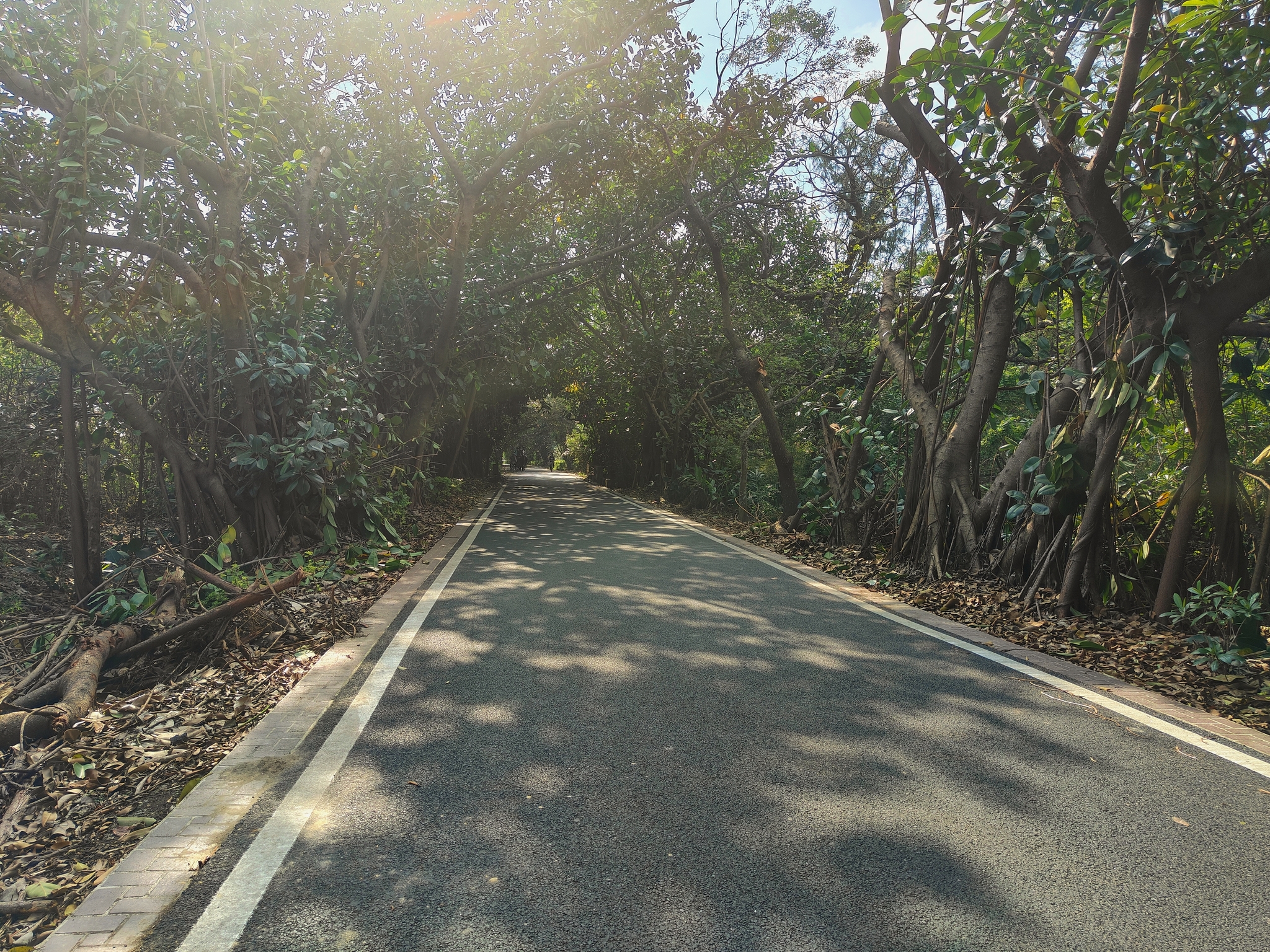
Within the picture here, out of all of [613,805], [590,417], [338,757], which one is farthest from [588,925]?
[590,417]

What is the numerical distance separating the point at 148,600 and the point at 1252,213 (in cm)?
883

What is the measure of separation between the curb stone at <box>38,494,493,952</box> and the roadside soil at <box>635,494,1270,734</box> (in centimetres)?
496

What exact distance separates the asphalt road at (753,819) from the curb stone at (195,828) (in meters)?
0.10

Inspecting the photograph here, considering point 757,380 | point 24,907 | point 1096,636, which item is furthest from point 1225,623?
point 757,380

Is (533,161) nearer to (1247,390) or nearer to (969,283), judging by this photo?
(969,283)

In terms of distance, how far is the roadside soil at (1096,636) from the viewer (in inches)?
193

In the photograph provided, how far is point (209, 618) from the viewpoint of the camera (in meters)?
5.54

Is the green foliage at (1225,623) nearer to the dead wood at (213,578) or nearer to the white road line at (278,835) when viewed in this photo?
the white road line at (278,835)

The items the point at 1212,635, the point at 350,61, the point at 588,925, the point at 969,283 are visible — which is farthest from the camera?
the point at 350,61

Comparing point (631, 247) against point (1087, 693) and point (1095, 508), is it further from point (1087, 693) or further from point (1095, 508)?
point (1087, 693)

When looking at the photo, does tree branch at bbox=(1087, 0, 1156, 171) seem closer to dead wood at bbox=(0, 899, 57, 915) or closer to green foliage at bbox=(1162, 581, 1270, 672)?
green foliage at bbox=(1162, 581, 1270, 672)

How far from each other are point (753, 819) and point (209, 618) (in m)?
4.14

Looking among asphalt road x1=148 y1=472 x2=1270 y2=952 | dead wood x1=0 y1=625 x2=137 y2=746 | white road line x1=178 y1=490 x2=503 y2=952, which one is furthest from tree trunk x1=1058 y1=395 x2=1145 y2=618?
dead wood x1=0 y1=625 x2=137 y2=746

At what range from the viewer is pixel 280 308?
9789 mm
